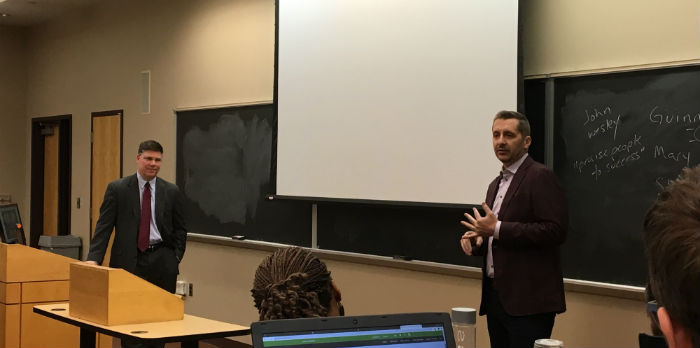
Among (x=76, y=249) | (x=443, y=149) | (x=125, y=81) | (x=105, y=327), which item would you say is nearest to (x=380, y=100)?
(x=443, y=149)

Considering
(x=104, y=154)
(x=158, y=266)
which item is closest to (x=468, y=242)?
(x=158, y=266)

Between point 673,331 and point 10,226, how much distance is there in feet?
18.9

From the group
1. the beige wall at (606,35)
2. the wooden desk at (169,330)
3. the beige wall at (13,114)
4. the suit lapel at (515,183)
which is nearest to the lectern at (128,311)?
the wooden desk at (169,330)

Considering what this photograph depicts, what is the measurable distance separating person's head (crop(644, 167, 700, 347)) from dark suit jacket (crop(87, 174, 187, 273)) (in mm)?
4260

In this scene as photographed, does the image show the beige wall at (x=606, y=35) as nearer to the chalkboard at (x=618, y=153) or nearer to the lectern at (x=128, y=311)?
the chalkboard at (x=618, y=153)

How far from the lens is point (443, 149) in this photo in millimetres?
4250

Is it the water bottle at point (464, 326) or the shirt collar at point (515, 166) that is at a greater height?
the shirt collar at point (515, 166)

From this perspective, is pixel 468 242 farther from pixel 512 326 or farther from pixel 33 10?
pixel 33 10

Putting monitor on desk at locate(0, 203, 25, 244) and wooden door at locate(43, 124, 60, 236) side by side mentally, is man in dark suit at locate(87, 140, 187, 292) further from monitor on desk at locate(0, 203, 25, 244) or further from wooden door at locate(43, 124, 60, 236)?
wooden door at locate(43, 124, 60, 236)

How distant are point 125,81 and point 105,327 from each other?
14.9 ft

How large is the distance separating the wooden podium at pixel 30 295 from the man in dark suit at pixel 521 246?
2746 mm

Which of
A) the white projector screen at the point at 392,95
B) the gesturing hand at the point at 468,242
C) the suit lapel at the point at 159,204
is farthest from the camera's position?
the suit lapel at the point at 159,204

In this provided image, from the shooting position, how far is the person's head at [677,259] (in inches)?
23.8

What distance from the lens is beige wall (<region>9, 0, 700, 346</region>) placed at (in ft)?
11.8
